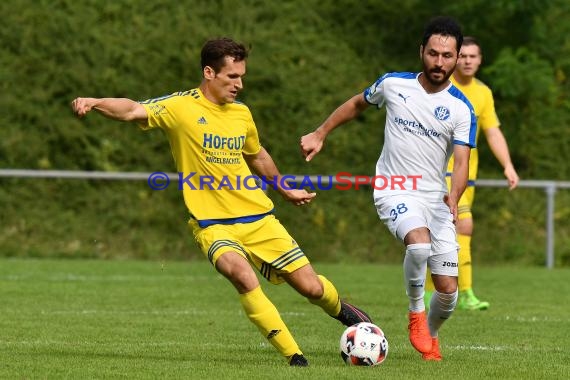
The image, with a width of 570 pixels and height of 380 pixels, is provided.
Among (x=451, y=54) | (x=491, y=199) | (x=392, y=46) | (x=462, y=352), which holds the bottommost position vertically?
(x=491, y=199)

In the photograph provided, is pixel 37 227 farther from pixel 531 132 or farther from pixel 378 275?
pixel 531 132

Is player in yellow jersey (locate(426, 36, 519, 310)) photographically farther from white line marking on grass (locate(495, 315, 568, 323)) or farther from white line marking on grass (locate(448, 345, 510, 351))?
white line marking on grass (locate(448, 345, 510, 351))

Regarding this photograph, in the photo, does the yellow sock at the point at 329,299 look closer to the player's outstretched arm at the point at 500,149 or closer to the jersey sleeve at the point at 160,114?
the jersey sleeve at the point at 160,114

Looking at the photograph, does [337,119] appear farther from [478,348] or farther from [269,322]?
[478,348]

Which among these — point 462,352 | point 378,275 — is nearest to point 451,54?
point 462,352

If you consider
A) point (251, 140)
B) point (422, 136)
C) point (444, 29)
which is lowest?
point (422, 136)

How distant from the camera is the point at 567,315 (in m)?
11.3

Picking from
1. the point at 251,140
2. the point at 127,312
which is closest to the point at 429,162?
the point at 251,140

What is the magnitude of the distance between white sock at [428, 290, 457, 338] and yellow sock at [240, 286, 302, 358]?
1199 mm

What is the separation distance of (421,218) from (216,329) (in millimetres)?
2417

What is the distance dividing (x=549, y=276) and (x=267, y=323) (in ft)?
32.5

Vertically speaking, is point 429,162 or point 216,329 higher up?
point 429,162

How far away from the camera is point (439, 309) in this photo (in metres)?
8.20

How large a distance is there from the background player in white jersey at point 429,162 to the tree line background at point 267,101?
1118 centimetres
